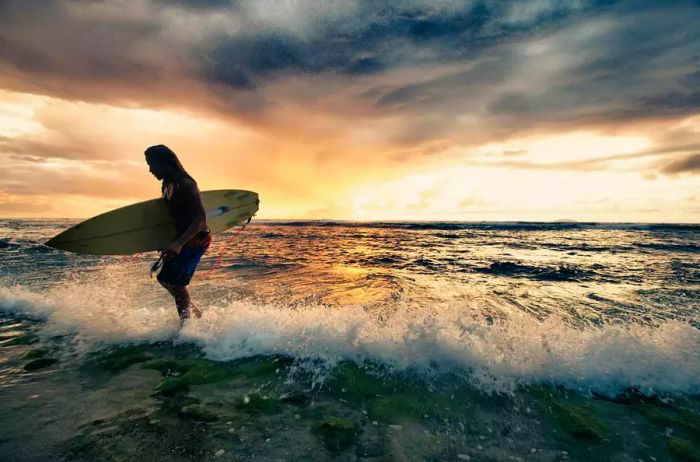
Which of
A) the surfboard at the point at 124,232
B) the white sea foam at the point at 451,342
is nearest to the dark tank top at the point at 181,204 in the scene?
the white sea foam at the point at 451,342

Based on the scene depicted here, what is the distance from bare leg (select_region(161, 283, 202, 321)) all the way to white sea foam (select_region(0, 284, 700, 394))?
6.9 inches

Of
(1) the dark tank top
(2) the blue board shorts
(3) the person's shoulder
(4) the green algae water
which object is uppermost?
(3) the person's shoulder

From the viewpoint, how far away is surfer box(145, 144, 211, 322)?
509cm

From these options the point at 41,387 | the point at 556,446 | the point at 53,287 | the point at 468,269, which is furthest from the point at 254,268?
the point at 556,446

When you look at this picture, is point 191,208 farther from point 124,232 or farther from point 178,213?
point 124,232

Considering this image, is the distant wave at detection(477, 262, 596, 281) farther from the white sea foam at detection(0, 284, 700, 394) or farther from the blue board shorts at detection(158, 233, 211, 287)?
the blue board shorts at detection(158, 233, 211, 287)

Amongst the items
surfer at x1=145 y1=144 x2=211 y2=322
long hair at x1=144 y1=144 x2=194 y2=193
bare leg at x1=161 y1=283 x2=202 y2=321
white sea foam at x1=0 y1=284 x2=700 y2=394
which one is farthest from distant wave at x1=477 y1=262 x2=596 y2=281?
long hair at x1=144 y1=144 x2=194 y2=193

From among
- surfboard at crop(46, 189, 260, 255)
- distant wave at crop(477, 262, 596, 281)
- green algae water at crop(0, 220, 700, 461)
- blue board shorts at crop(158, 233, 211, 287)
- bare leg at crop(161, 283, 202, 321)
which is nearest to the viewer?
green algae water at crop(0, 220, 700, 461)

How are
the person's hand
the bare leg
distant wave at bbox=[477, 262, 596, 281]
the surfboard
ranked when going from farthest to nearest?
distant wave at bbox=[477, 262, 596, 281] → the surfboard → the bare leg → the person's hand

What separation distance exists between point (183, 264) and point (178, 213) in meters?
0.80

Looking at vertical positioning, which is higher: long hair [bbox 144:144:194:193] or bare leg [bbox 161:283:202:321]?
long hair [bbox 144:144:194:193]

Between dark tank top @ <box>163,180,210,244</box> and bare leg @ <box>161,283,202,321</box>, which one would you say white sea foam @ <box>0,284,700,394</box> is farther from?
dark tank top @ <box>163,180,210,244</box>

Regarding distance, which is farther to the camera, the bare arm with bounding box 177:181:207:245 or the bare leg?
the bare leg

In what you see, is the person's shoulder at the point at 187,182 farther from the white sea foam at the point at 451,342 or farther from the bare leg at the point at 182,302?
the white sea foam at the point at 451,342
